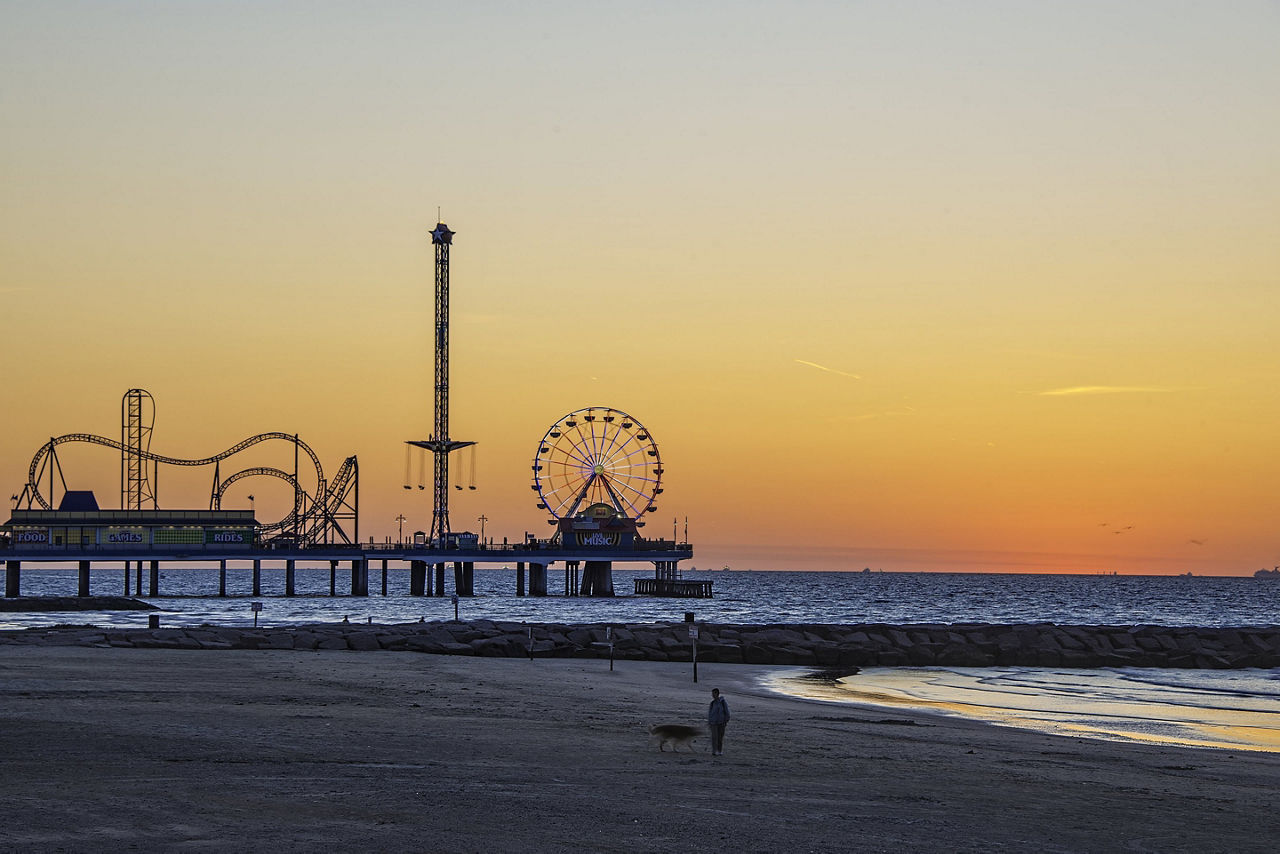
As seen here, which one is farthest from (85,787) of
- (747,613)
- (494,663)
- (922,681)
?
(747,613)

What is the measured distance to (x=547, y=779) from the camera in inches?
873

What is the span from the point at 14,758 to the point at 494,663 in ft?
102

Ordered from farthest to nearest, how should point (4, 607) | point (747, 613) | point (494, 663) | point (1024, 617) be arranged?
point (1024, 617), point (747, 613), point (4, 607), point (494, 663)

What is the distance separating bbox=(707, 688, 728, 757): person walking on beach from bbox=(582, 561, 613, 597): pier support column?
134 metres

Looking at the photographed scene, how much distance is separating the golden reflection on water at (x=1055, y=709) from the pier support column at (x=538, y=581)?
10569cm

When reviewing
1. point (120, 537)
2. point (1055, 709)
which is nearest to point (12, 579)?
point (120, 537)

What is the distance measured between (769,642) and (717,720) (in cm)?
4098

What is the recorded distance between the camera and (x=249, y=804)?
18984 millimetres

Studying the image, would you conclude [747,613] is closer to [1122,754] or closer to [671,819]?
[1122,754]

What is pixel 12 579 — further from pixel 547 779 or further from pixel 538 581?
pixel 547 779

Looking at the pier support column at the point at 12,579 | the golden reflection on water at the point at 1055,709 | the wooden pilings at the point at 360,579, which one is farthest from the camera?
the wooden pilings at the point at 360,579

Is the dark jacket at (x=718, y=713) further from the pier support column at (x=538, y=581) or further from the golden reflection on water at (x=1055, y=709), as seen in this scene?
the pier support column at (x=538, y=581)

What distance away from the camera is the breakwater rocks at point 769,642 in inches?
2256

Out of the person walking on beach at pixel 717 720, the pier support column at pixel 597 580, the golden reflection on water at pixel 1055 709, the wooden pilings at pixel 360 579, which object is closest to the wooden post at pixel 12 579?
the wooden pilings at pixel 360 579
